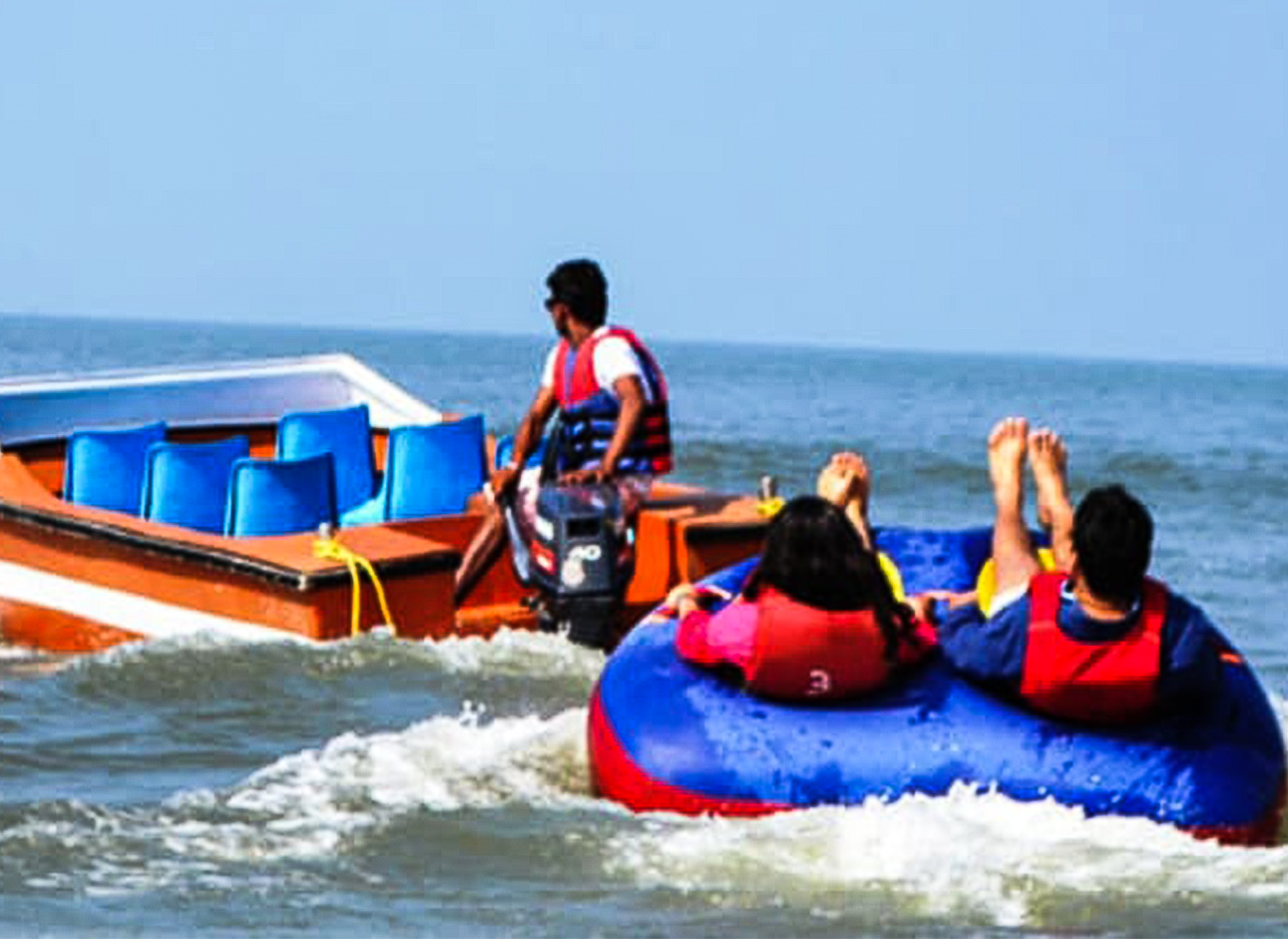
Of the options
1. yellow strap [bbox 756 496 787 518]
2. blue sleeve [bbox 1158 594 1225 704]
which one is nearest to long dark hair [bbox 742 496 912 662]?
blue sleeve [bbox 1158 594 1225 704]

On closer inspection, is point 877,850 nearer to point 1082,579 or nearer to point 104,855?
point 1082,579

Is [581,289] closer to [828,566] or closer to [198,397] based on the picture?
[828,566]

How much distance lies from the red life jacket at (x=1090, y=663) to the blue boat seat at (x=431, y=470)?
4230 mm

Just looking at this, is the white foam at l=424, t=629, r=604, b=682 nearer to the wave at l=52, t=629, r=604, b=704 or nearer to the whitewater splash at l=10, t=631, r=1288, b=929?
the wave at l=52, t=629, r=604, b=704

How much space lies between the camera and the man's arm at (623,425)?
8.89 metres

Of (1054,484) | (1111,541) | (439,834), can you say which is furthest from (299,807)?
(1111,541)

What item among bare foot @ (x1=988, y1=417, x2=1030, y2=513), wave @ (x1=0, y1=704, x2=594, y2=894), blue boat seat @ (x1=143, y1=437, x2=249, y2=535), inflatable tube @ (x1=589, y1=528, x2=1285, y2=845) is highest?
bare foot @ (x1=988, y1=417, x2=1030, y2=513)

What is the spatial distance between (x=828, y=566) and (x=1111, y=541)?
0.71 metres

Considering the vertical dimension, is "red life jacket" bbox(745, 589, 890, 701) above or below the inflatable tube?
above

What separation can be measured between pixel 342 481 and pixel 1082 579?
199 inches

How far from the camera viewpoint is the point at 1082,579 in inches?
250

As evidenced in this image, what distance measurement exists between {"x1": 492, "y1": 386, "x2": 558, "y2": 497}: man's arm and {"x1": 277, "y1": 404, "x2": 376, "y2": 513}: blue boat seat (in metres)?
1.68

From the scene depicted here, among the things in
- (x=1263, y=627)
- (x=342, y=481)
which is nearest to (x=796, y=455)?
(x=1263, y=627)

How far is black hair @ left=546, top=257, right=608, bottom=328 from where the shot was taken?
9.02 meters
